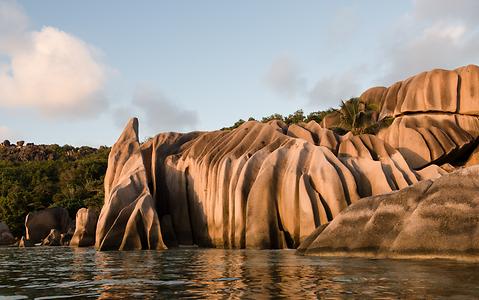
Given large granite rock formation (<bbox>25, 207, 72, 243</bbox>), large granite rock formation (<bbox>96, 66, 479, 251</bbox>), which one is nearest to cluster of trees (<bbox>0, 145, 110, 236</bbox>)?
large granite rock formation (<bbox>25, 207, 72, 243</bbox>)

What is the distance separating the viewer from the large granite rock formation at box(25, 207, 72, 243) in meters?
51.2

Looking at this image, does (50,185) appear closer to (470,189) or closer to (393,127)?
(393,127)

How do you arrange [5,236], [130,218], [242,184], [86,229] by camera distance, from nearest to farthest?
[130,218] < [242,184] < [86,229] < [5,236]

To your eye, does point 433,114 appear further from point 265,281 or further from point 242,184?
point 265,281

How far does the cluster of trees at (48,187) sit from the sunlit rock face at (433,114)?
30.5 m

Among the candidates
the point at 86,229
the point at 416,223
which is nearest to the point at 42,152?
the point at 86,229

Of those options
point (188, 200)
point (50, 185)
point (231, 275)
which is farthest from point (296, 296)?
point (50, 185)

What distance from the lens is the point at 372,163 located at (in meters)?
31.2

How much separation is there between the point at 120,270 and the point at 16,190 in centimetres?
5524

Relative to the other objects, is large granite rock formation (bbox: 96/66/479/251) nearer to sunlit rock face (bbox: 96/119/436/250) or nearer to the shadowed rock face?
sunlit rock face (bbox: 96/119/436/250)

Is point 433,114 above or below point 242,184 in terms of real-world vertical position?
above

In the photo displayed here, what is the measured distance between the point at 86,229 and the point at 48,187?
32590 mm

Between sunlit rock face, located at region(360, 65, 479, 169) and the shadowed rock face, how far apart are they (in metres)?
20.5

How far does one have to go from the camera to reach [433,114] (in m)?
44.9
